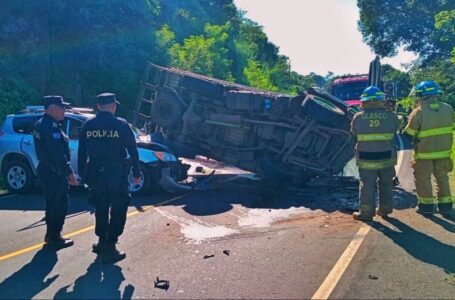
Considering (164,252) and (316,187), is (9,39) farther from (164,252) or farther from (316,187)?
(164,252)

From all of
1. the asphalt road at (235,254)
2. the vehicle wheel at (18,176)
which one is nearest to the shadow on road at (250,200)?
the asphalt road at (235,254)

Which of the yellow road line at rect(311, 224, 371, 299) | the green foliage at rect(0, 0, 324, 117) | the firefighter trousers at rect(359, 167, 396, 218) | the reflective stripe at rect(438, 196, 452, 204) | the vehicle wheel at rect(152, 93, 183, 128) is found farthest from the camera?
the green foliage at rect(0, 0, 324, 117)

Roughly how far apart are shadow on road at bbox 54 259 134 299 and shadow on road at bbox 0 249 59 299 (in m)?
0.26

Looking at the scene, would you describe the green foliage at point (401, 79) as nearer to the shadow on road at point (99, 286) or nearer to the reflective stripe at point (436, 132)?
the reflective stripe at point (436, 132)

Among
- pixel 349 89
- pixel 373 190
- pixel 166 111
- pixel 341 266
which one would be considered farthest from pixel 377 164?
pixel 349 89

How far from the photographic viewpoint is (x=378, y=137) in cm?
637

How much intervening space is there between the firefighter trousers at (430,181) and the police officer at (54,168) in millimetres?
4665

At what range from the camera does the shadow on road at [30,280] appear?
4.23 meters

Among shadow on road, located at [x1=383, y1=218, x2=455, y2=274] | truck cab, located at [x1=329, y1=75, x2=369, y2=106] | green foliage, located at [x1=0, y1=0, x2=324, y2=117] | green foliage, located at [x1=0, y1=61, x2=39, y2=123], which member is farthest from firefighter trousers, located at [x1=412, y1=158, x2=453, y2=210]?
truck cab, located at [x1=329, y1=75, x2=369, y2=106]

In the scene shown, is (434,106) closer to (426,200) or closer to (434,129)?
(434,129)

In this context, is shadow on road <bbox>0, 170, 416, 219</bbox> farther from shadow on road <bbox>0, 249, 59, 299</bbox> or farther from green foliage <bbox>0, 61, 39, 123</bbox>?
green foliage <bbox>0, 61, 39, 123</bbox>

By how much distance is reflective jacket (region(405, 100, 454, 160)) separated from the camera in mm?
6652

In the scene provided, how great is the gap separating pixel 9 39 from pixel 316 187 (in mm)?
12856

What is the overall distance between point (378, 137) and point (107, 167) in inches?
140
